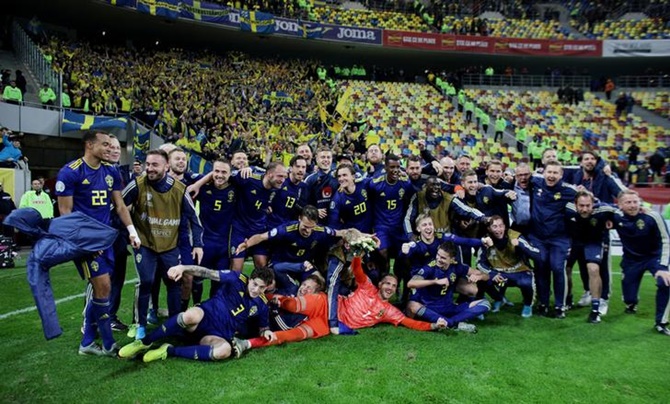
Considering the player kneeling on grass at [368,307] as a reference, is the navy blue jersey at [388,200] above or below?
above

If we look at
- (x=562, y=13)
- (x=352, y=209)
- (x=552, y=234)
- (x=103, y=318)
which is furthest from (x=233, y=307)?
(x=562, y=13)

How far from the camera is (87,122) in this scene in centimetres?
1720

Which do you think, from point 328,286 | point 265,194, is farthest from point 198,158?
point 328,286

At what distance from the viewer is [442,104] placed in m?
28.7

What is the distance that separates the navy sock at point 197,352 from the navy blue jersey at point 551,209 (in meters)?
4.85

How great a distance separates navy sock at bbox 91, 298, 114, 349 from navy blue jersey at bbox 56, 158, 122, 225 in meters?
0.81

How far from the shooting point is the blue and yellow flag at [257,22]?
25984 millimetres

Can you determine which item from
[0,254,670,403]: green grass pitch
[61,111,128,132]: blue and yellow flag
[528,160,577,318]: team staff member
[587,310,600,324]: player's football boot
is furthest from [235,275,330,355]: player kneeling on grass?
[61,111,128,132]: blue and yellow flag

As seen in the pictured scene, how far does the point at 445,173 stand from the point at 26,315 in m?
6.16

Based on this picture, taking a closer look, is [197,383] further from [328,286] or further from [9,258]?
[9,258]

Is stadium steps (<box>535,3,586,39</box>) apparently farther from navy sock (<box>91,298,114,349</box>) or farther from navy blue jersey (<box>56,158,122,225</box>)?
navy sock (<box>91,298,114,349</box>)

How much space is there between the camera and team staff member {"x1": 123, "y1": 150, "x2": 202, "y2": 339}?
5.43 m

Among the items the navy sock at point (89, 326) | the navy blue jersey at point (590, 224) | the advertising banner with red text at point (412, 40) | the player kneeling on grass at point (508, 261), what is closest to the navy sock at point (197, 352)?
the navy sock at point (89, 326)

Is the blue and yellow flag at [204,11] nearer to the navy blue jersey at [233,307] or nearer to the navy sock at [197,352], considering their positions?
the navy blue jersey at [233,307]
